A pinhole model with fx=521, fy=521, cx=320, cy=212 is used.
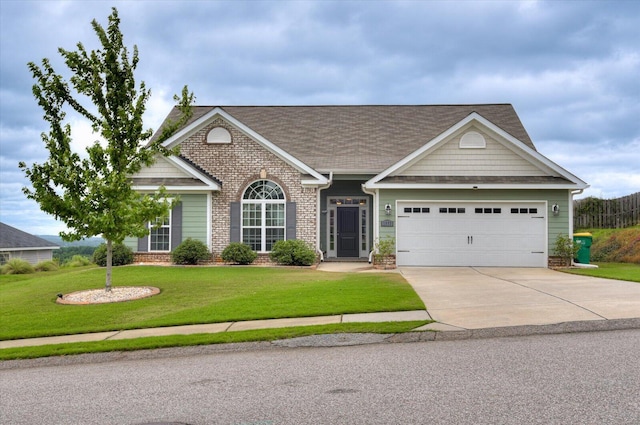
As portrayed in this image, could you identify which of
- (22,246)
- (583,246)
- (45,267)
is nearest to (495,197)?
(583,246)

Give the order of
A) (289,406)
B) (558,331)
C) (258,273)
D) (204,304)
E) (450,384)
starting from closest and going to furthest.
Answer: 1. (289,406)
2. (450,384)
3. (558,331)
4. (204,304)
5. (258,273)

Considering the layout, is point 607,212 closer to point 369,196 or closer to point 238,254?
point 369,196

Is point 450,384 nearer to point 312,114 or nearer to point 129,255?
point 129,255

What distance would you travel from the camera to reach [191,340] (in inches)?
310

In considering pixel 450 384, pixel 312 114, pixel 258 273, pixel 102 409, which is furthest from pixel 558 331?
pixel 312 114

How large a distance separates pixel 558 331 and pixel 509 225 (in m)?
11.0

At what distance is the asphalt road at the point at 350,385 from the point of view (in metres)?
4.71

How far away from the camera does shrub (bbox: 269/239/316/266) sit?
18625 millimetres

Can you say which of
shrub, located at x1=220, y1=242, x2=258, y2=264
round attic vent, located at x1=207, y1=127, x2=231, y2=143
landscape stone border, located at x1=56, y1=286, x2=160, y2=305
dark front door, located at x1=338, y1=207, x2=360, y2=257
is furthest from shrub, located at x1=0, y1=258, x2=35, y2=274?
dark front door, located at x1=338, y1=207, x2=360, y2=257

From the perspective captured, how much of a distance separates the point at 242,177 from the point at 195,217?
7.56ft

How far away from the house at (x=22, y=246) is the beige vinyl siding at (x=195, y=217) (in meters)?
17.9

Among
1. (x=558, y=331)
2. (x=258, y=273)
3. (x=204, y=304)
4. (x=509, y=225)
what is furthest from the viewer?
(x=509, y=225)

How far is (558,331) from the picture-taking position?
8039 mm

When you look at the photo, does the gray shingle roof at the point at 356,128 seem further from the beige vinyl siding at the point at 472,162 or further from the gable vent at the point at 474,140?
the gable vent at the point at 474,140
